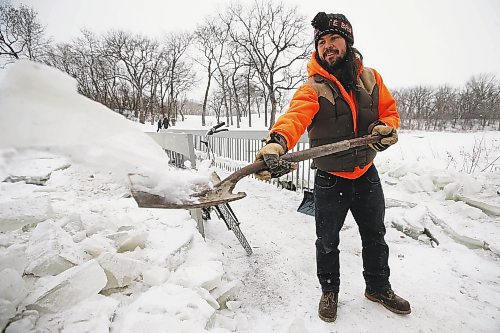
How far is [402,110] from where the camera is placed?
54156 mm

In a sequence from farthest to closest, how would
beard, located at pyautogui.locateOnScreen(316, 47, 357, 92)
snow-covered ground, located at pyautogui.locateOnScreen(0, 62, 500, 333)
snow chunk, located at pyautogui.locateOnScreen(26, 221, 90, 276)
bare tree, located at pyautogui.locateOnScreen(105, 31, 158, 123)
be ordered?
1. bare tree, located at pyautogui.locateOnScreen(105, 31, 158, 123)
2. beard, located at pyautogui.locateOnScreen(316, 47, 357, 92)
3. snow chunk, located at pyautogui.locateOnScreen(26, 221, 90, 276)
4. snow-covered ground, located at pyautogui.locateOnScreen(0, 62, 500, 333)

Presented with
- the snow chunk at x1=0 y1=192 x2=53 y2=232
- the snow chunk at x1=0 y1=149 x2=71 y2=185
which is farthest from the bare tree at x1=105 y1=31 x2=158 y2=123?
the snow chunk at x1=0 y1=192 x2=53 y2=232

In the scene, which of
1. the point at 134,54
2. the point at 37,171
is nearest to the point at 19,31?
the point at 134,54

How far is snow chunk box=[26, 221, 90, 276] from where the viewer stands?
165 centimetres

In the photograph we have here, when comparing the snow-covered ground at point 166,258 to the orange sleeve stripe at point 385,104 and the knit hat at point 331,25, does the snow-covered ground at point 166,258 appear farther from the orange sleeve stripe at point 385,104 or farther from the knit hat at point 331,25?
the orange sleeve stripe at point 385,104

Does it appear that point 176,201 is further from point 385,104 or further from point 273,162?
point 385,104

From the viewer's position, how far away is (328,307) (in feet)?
6.23

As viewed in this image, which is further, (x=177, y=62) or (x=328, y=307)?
(x=177, y=62)

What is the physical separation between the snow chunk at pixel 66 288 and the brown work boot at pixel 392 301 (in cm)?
196

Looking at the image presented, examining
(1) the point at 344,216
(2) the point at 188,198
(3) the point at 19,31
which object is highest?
(3) the point at 19,31

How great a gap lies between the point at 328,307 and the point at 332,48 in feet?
6.15

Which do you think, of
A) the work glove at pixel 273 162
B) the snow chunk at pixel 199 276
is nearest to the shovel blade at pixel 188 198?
the work glove at pixel 273 162

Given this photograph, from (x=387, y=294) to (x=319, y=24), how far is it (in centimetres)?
204

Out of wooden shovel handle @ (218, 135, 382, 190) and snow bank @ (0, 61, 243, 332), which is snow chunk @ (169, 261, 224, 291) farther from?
wooden shovel handle @ (218, 135, 382, 190)
